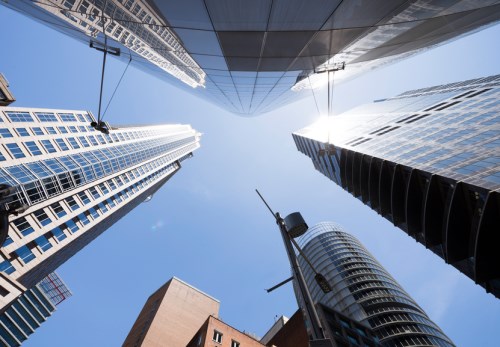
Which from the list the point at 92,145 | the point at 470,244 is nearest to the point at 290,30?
the point at 470,244

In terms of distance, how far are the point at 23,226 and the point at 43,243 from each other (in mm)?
6041

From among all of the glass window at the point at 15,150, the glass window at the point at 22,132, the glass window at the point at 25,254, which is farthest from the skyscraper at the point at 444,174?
the glass window at the point at 22,132

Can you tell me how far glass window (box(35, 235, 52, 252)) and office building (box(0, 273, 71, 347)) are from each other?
727 inches

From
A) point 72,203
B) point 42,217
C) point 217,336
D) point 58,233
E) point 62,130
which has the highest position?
point 62,130

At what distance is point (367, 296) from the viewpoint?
77.3 meters

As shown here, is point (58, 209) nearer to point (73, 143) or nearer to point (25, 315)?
point (73, 143)

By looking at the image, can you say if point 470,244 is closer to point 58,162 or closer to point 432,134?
point 432,134

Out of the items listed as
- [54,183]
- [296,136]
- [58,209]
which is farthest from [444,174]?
[296,136]

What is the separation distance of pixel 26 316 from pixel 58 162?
55.4 meters

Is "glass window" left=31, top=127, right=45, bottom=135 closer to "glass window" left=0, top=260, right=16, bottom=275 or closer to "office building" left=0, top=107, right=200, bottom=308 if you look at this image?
"office building" left=0, top=107, right=200, bottom=308

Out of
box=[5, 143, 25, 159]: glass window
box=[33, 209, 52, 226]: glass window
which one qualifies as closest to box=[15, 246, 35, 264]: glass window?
box=[33, 209, 52, 226]: glass window

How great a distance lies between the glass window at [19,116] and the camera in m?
62.6

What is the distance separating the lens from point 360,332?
6044 centimetres

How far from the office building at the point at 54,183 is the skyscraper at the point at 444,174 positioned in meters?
48.6
